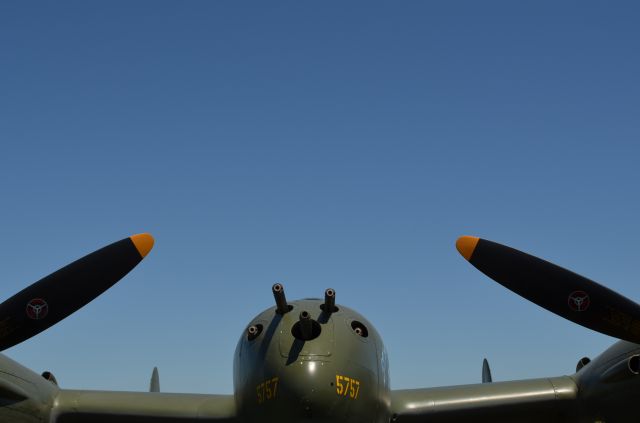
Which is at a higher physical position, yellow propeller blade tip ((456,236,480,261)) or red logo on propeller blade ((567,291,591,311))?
yellow propeller blade tip ((456,236,480,261))

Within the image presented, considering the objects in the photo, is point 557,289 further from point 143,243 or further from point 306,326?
point 143,243

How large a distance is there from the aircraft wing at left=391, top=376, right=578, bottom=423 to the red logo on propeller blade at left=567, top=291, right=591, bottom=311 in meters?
2.78

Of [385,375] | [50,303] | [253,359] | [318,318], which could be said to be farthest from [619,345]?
[50,303]

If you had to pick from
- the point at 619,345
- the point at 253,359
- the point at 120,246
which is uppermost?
the point at 120,246

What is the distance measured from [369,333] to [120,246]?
193 inches

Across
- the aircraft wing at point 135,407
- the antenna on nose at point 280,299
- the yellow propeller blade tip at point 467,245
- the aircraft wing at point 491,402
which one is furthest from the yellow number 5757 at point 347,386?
the yellow propeller blade tip at point 467,245

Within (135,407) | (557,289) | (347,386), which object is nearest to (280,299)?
(347,386)

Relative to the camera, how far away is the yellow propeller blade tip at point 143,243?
1418 centimetres

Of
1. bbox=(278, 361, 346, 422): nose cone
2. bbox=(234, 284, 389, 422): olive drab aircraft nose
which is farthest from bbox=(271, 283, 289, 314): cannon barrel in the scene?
bbox=(278, 361, 346, 422): nose cone

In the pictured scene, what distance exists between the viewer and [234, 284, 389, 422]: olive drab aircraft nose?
11742 millimetres

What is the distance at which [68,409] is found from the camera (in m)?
15.4

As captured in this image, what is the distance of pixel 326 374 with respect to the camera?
11.8 m

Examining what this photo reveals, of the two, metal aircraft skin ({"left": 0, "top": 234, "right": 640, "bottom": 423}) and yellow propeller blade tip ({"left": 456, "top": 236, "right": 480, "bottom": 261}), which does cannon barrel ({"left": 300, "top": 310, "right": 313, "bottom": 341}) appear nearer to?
metal aircraft skin ({"left": 0, "top": 234, "right": 640, "bottom": 423})

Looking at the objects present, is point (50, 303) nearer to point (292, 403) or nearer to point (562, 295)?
point (292, 403)
